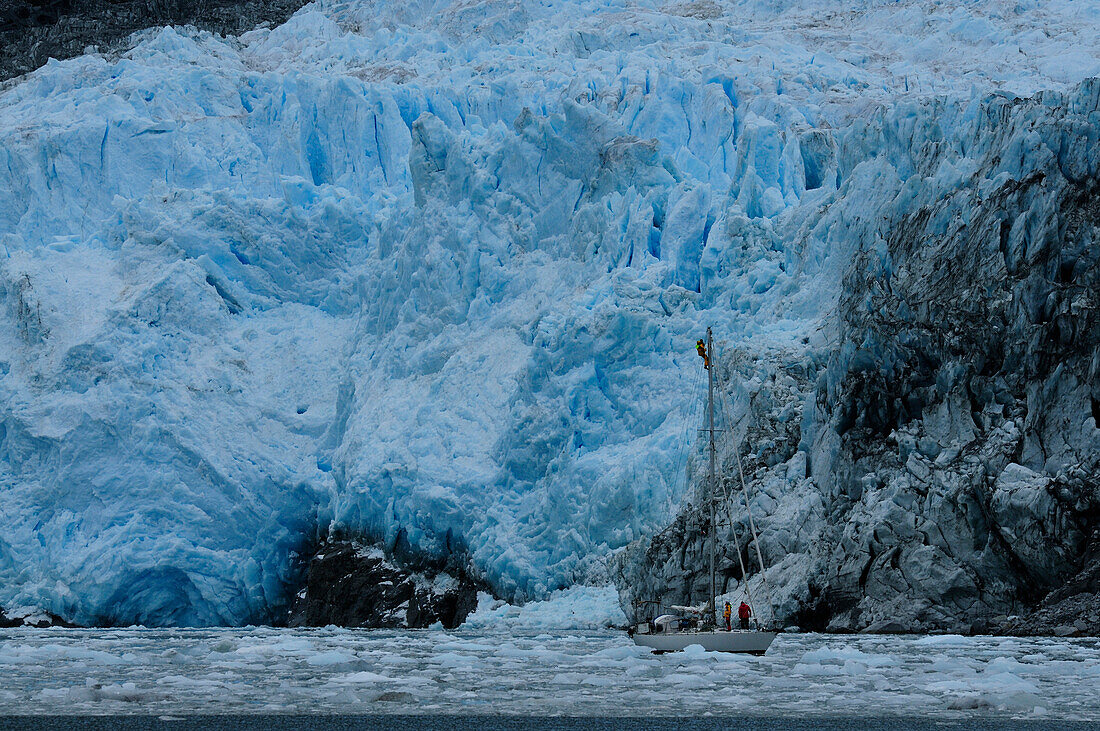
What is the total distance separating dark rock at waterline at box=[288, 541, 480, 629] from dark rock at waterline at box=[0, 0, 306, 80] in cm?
2198

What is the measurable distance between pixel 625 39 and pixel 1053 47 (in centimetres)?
A: 1208

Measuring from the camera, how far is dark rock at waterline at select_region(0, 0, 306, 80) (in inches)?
1602

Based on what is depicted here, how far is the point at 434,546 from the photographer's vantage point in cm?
2492

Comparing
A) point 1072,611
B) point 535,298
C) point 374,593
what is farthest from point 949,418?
point 374,593

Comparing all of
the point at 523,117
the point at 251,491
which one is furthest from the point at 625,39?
the point at 251,491

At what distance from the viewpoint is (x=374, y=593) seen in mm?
25203

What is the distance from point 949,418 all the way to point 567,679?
33.0ft

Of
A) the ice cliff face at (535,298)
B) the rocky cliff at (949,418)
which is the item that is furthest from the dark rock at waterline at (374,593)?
the rocky cliff at (949,418)

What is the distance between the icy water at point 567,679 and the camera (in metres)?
8.87

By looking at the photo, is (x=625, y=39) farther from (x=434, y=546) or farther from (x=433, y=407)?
(x=434, y=546)

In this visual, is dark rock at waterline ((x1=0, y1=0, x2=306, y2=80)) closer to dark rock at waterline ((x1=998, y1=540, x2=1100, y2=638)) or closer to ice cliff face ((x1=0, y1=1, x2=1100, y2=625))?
ice cliff face ((x1=0, y1=1, x2=1100, y2=625))

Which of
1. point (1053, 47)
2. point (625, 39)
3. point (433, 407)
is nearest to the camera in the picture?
point (433, 407)

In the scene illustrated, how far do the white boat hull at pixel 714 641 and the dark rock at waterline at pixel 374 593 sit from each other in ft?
31.8

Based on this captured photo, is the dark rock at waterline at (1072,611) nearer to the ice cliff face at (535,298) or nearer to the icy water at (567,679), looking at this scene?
the ice cliff face at (535,298)
